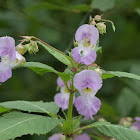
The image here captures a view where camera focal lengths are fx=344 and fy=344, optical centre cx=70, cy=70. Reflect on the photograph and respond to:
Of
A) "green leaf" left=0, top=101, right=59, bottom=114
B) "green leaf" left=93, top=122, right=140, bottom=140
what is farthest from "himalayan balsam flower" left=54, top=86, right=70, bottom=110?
"green leaf" left=93, top=122, right=140, bottom=140

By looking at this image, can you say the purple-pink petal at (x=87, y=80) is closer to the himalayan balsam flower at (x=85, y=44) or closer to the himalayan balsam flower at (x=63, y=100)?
the himalayan balsam flower at (x=85, y=44)

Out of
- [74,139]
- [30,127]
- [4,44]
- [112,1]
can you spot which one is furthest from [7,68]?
[112,1]

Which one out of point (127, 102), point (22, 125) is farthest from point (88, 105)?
point (127, 102)

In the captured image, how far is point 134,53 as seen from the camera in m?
4.41

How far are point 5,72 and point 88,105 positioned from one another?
46 centimetres

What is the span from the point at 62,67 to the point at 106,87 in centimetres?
72

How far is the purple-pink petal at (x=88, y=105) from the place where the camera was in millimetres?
1757

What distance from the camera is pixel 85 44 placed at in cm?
190

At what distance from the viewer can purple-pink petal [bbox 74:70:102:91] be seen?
1.75 meters

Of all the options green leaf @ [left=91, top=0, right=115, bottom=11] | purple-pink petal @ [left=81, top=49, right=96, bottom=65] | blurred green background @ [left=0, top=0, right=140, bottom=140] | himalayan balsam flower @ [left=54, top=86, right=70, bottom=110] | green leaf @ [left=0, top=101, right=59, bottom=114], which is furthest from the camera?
blurred green background @ [left=0, top=0, right=140, bottom=140]

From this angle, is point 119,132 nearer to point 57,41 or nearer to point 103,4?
point 103,4

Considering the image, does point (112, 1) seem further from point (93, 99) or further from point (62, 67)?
point (93, 99)

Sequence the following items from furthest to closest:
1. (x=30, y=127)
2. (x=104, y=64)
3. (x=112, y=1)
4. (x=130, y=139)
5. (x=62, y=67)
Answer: (x=104, y=64), (x=62, y=67), (x=112, y=1), (x=130, y=139), (x=30, y=127)

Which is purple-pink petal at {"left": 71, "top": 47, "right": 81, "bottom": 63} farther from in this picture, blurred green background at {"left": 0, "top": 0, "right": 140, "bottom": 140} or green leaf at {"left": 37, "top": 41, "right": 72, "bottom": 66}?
blurred green background at {"left": 0, "top": 0, "right": 140, "bottom": 140}
